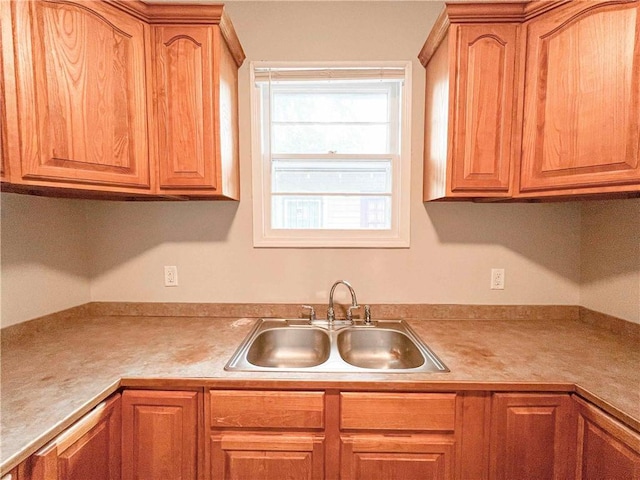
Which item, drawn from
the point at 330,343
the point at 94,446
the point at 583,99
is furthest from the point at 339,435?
the point at 583,99

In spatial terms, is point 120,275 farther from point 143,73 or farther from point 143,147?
point 143,73

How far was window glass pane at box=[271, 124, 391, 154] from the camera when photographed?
1.77 meters

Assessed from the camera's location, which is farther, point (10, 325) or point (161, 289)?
point (161, 289)

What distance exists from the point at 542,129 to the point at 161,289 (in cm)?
202

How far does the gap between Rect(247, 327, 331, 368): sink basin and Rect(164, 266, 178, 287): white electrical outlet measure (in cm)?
61

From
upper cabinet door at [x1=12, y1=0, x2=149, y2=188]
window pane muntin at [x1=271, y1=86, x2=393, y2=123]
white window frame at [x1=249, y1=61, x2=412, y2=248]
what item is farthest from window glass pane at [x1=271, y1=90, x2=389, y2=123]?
upper cabinet door at [x1=12, y1=0, x2=149, y2=188]

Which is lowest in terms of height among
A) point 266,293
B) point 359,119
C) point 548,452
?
point 548,452

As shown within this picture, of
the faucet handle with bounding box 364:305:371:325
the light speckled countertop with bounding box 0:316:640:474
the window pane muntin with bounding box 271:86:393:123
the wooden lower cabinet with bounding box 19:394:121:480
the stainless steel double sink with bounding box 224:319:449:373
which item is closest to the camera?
the wooden lower cabinet with bounding box 19:394:121:480

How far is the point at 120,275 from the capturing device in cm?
174

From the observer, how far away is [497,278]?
1.71 metres

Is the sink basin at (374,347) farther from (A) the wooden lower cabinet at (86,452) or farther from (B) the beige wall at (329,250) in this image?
(A) the wooden lower cabinet at (86,452)

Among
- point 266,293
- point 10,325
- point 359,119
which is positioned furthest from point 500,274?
point 10,325

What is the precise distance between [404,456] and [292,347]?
72cm

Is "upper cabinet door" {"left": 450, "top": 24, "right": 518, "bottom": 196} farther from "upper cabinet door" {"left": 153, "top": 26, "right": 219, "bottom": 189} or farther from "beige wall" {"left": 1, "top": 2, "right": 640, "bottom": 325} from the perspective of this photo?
"upper cabinet door" {"left": 153, "top": 26, "right": 219, "bottom": 189}
